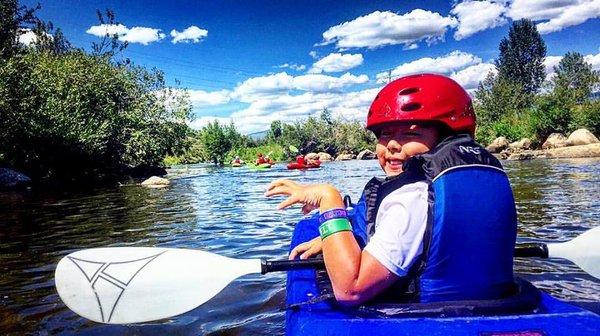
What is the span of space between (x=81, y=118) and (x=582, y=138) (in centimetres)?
3124

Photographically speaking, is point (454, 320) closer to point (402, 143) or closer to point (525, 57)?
point (402, 143)

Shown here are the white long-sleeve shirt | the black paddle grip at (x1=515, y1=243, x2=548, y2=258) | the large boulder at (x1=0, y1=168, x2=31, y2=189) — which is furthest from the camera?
the large boulder at (x1=0, y1=168, x2=31, y2=189)

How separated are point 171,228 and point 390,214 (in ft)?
22.2

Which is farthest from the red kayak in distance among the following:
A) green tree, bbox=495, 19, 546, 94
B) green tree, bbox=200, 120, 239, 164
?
green tree, bbox=495, 19, 546, 94

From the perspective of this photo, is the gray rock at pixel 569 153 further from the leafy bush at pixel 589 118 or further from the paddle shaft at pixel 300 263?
the paddle shaft at pixel 300 263

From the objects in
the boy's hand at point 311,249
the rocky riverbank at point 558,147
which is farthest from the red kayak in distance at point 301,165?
the boy's hand at point 311,249

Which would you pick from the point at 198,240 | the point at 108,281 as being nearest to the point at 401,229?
the point at 108,281

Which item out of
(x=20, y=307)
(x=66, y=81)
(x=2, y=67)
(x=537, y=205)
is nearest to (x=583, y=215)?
(x=537, y=205)

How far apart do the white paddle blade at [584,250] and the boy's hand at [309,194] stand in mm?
1717

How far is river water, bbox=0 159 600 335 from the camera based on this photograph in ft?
11.3

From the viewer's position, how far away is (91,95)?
27906 mm

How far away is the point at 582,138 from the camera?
29344mm

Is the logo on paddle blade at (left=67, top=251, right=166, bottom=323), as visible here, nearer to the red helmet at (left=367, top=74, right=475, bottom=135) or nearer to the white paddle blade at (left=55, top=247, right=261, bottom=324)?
the white paddle blade at (left=55, top=247, right=261, bottom=324)

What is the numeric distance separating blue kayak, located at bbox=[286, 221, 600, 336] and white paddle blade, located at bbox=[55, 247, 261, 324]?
91 cm
